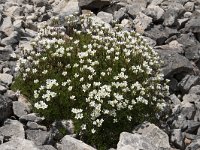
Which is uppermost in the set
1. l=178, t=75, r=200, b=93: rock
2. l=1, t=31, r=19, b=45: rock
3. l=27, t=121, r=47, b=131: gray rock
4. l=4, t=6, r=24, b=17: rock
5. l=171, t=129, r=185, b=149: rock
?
l=4, t=6, r=24, b=17: rock

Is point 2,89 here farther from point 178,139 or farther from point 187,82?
point 187,82

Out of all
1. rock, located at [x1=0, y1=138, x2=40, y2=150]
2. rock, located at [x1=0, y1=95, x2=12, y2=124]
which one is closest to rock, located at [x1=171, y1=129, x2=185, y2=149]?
rock, located at [x1=0, y1=138, x2=40, y2=150]

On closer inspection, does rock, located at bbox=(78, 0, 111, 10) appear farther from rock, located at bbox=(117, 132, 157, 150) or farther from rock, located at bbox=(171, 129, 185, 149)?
rock, located at bbox=(117, 132, 157, 150)

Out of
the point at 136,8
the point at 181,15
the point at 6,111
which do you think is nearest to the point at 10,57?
the point at 6,111

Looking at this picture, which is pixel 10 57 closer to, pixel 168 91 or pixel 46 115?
pixel 46 115

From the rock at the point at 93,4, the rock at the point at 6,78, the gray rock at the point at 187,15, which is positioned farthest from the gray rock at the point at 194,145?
the rock at the point at 93,4

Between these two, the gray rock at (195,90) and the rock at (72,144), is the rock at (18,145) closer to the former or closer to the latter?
the rock at (72,144)
